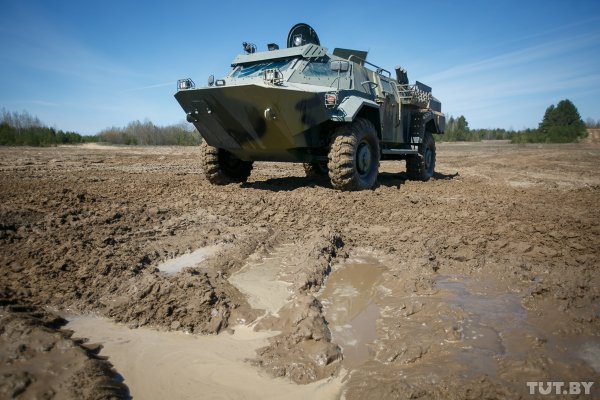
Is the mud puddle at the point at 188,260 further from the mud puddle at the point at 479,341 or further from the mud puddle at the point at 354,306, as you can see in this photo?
the mud puddle at the point at 479,341

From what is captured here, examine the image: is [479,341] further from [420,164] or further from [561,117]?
[561,117]

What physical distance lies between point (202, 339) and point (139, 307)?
0.54 m

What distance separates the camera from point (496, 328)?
2.40 meters

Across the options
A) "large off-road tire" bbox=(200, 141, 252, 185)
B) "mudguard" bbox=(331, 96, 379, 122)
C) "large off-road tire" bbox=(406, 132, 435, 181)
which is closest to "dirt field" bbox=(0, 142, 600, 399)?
"mudguard" bbox=(331, 96, 379, 122)

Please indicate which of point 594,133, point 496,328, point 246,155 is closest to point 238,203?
point 246,155

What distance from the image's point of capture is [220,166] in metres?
7.32

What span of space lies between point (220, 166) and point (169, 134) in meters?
37.9

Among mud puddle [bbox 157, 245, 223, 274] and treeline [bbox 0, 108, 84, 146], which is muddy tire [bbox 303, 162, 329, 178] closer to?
mud puddle [bbox 157, 245, 223, 274]

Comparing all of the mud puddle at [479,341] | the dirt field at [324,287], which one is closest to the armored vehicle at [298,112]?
the dirt field at [324,287]

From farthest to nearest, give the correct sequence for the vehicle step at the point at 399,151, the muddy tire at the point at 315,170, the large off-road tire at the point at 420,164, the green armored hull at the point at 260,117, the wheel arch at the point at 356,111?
the large off-road tire at the point at 420,164
the muddy tire at the point at 315,170
the vehicle step at the point at 399,151
the wheel arch at the point at 356,111
the green armored hull at the point at 260,117

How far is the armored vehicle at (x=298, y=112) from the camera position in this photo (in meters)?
5.65

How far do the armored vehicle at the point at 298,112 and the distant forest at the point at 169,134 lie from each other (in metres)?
27.4

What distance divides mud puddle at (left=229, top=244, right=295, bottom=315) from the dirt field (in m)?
0.02

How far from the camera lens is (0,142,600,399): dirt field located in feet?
6.53
